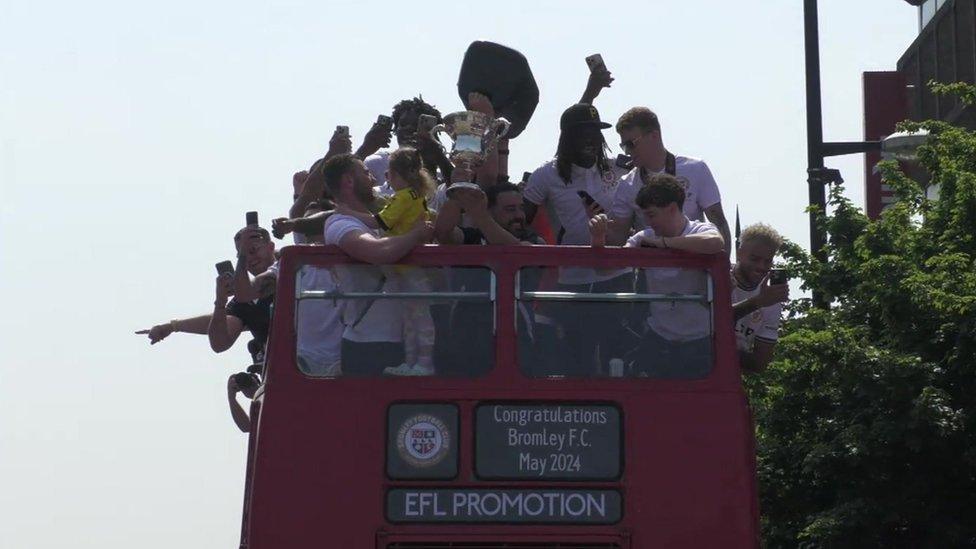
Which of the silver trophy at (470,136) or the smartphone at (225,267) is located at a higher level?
the silver trophy at (470,136)

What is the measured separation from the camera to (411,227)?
11320mm

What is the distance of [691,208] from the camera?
1210 centimetres

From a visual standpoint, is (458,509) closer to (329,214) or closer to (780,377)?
(329,214)

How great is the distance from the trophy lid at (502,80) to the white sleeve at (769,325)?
226 cm

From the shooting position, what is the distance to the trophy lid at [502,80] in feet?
43.8

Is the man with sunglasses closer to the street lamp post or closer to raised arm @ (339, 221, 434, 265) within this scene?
raised arm @ (339, 221, 434, 265)

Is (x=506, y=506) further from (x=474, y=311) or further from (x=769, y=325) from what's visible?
(x=769, y=325)

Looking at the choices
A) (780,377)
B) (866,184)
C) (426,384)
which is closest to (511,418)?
(426,384)

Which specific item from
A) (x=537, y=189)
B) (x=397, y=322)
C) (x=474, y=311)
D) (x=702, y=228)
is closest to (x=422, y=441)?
(x=397, y=322)

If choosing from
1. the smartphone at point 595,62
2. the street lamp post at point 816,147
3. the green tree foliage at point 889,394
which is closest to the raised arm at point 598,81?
the smartphone at point 595,62

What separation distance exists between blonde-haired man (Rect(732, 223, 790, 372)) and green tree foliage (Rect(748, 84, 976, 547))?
6582 millimetres

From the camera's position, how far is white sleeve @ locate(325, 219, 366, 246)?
442 inches

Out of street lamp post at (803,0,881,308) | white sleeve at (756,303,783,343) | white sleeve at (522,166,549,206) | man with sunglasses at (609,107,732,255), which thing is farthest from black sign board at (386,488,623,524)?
street lamp post at (803,0,881,308)

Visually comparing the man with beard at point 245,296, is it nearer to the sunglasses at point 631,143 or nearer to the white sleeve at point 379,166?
the white sleeve at point 379,166
